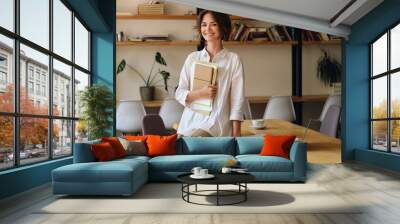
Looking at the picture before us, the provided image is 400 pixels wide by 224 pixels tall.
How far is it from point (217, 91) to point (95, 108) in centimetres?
222

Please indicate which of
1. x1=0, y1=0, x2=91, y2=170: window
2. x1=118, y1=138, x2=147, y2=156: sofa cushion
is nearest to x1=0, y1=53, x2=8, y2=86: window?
x1=0, y1=0, x2=91, y2=170: window

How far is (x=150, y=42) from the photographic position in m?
9.48

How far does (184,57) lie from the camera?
9.81 m

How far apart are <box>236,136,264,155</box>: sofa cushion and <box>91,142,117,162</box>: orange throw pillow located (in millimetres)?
1667

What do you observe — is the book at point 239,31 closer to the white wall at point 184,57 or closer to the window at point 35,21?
the white wall at point 184,57

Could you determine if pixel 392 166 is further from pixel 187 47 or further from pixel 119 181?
pixel 187 47

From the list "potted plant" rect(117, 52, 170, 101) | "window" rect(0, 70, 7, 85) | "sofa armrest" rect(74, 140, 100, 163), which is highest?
"potted plant" rect(117, 52, 170, 101)

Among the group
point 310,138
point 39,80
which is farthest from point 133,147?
point 310,138

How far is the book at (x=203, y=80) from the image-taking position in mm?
5520

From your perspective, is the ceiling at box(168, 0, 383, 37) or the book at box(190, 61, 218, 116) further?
the ceiling at box(168, 0, 383, 37)

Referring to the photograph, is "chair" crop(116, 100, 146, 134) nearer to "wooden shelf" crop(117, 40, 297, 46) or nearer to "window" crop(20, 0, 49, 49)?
"window" crop(20, 0, 49, 49)

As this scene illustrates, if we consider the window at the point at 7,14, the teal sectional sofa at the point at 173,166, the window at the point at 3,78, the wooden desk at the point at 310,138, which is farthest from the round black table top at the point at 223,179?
the window at the point at 7,14

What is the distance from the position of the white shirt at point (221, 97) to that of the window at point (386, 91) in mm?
2735

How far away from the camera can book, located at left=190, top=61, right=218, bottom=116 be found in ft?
18.1
